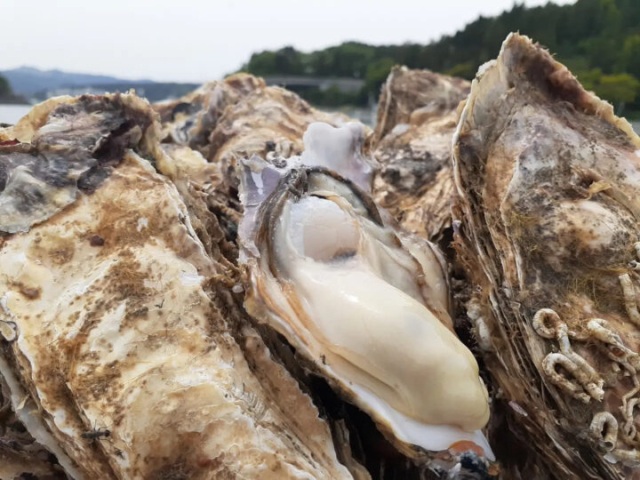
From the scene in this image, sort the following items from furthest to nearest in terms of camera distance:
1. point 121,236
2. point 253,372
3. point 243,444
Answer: point 121,236 → point 253,372 → point 243,444

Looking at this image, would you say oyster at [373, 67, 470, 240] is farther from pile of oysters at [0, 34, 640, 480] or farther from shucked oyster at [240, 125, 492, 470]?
shucked oyster at [240, 125, 492, 470]

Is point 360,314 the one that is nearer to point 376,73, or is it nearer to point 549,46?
point 549,46

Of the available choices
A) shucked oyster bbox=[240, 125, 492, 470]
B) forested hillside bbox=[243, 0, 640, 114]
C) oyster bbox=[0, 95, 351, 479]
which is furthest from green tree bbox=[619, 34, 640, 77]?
oyster bbox=[0, 95, 351, 479]

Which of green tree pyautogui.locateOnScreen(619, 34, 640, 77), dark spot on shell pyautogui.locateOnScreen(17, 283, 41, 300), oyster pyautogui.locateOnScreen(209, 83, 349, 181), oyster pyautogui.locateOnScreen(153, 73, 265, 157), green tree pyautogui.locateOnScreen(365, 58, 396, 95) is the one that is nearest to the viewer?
dark spot on shell pyautogui.locateOnScreen(17, 283, 41, 300)

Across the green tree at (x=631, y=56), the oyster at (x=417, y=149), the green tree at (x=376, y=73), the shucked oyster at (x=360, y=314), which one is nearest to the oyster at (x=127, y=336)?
the shucked oyster at (x=360, y=314)

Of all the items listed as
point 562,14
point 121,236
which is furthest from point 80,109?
point 562,14

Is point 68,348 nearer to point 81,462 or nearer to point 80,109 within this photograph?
point 81,462

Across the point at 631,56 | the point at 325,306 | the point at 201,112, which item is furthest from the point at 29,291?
the point at 631,56
